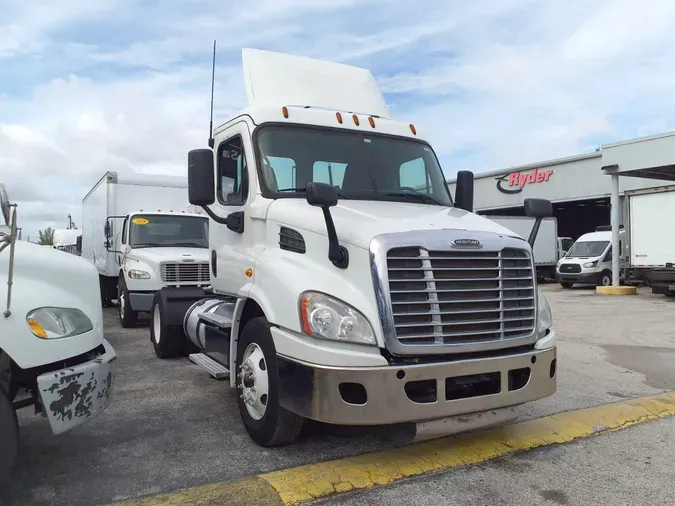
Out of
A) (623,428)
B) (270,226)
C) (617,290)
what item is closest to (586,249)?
(617,290)

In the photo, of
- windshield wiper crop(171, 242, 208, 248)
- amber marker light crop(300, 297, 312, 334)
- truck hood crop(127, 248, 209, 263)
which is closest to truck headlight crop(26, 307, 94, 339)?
amber marker light crop(300, 297, 312, 334)

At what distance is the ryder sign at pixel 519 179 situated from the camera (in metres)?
31.1

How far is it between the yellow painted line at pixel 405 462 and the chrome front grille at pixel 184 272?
6.90m

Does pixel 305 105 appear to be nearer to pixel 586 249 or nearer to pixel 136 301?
pixel 136 301

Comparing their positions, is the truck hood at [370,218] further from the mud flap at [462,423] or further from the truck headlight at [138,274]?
the truck headlight at [138,274]

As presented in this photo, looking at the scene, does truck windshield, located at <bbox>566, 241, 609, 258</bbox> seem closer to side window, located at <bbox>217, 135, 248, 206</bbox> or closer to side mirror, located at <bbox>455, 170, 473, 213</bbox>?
side mirror, located at <bbox>455, 170, 473, 213</bbox>

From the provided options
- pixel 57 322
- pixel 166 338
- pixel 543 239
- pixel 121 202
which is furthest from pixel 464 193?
pixel 543 239

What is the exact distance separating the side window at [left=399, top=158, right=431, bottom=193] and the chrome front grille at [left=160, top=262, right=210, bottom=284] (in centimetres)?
595

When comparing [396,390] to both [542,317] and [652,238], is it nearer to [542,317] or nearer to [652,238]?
[542,317]

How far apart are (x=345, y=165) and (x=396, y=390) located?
2.14 meters

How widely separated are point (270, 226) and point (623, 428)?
335 centimetres

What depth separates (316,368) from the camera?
351 centimetres

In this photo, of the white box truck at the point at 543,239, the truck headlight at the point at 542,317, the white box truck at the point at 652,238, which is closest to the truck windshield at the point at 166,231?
the truck headlight at the point at 542,317

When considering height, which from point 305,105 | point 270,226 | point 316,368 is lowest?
point 316,368
